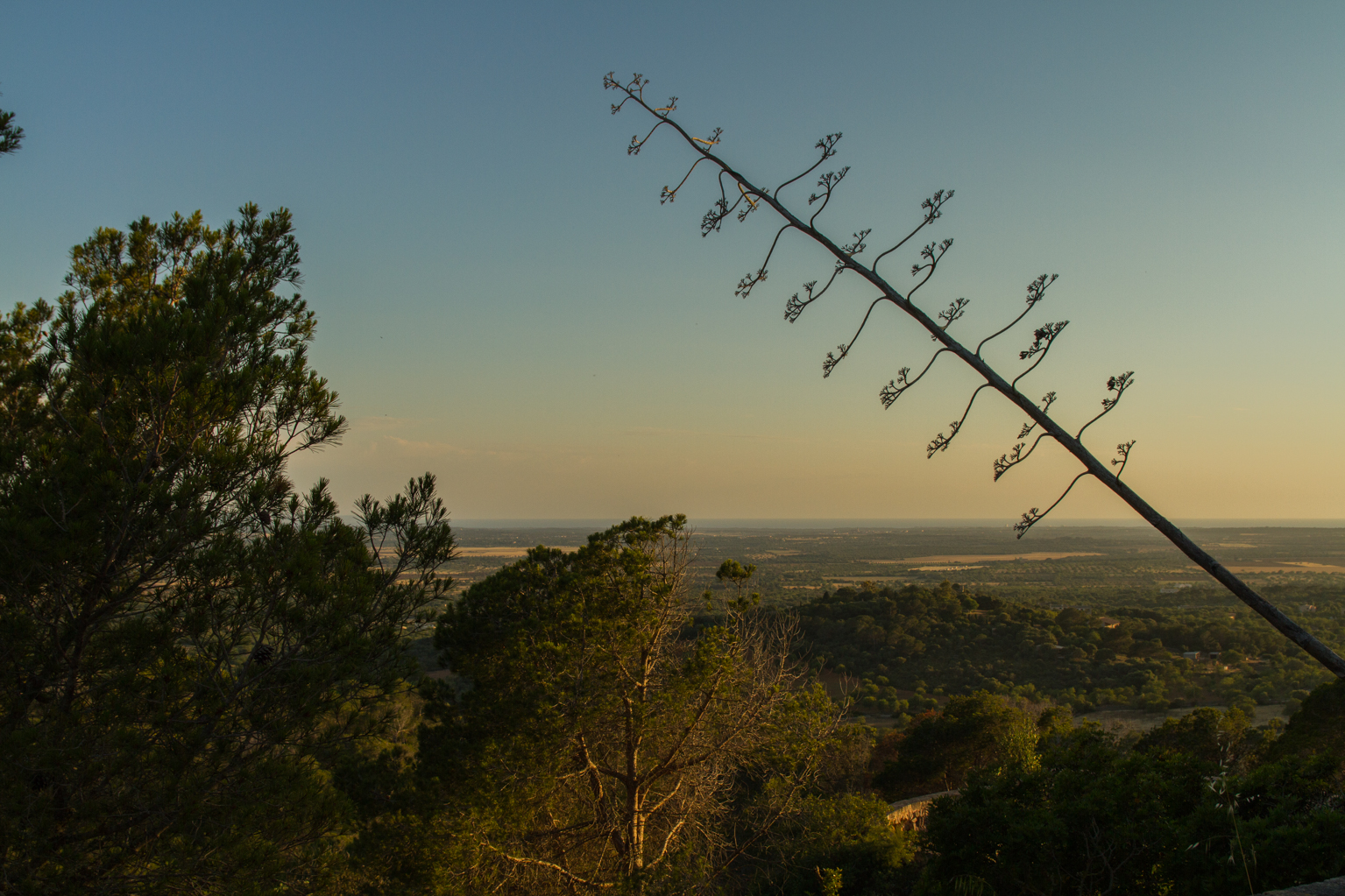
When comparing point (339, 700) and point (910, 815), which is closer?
point (339, 700)

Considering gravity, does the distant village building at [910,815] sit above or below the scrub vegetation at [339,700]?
below

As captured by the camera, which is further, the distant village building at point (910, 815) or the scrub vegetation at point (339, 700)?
the distant village building at point (910, 815)

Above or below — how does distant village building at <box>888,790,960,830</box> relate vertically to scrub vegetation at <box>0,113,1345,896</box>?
below

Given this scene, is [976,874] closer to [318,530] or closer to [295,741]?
[295,741]

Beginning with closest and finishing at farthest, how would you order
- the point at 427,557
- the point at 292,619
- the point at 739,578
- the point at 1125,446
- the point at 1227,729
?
1. the point at 1125,446
2. the point at 292,619
3. the point at 427,557
4. the point at 739,578
5. the point at 1227,729

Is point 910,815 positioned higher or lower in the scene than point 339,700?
lower

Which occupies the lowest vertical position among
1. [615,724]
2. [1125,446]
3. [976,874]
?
[976,874]

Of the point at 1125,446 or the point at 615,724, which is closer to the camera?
the point at 1125,446

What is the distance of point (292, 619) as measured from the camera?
6039 millimetres

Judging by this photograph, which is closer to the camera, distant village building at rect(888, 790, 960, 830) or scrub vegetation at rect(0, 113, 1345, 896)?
scrub vegetation at rect(0, 113, 1345, 896)

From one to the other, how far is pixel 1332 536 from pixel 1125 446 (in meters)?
146

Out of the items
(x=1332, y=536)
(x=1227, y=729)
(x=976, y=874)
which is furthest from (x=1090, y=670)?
(x=1332, y=536)

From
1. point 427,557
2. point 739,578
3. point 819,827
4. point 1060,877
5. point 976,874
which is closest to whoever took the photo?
point 427,557

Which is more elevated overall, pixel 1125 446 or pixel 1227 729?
pixel 1125 446
